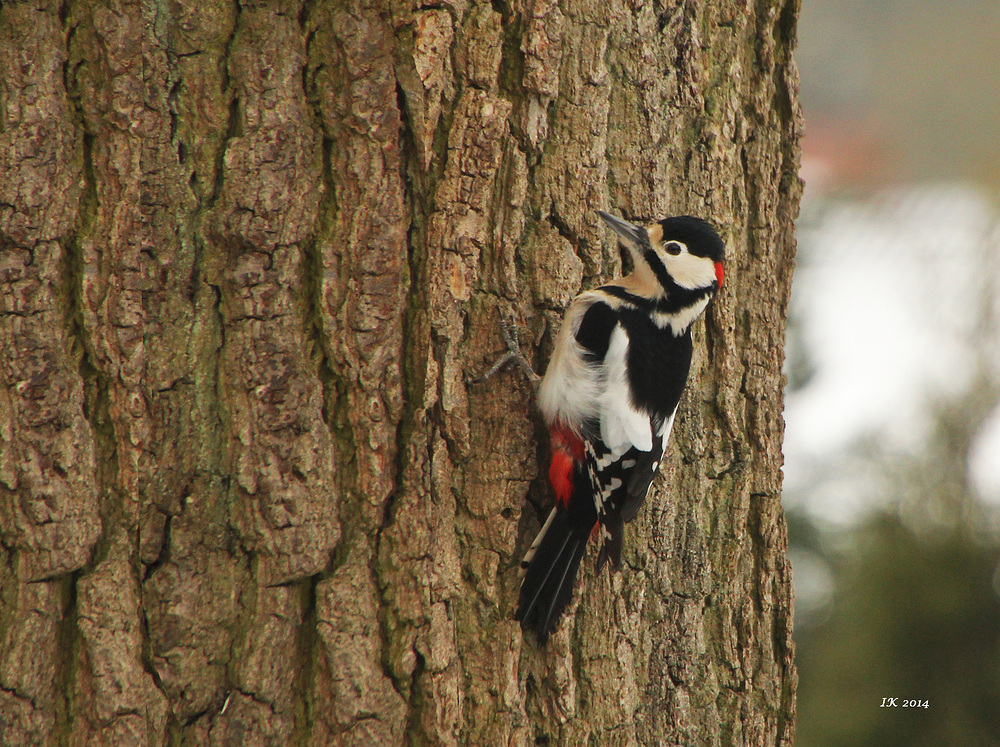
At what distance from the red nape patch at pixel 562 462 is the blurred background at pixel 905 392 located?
178cm

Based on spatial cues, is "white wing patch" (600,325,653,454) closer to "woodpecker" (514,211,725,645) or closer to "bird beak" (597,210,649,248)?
"woodpecker" (514,211,725,645)

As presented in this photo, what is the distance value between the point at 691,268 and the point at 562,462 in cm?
66

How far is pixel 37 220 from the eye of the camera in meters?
1.60

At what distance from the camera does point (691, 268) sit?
232 centimetres

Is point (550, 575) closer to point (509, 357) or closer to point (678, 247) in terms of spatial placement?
point (509, 357)

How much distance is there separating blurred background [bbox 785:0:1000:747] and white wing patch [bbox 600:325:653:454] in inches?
55.6

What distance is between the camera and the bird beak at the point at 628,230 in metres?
2.02

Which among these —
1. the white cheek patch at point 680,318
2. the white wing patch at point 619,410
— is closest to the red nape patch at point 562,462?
the white wing patch at point 619,410

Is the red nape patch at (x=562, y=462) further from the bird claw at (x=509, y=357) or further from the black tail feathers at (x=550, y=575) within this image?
the bird claw at (x=509, y=357)

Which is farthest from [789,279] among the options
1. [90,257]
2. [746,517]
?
[90,257]

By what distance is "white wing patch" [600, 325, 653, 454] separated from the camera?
2.24 meters

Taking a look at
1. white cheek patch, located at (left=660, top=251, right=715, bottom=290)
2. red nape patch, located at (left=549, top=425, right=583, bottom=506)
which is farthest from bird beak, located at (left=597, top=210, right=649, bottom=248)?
red nape patch, located at (left=549, top=425, right=583, bottom=506)

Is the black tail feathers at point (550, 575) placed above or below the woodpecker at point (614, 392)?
below

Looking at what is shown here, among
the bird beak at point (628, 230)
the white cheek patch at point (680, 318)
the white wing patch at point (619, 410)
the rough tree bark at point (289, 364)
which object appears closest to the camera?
the rough tree bark at point (289, 364)
